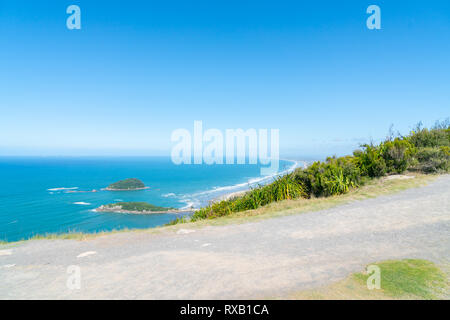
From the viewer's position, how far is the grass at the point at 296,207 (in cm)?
825

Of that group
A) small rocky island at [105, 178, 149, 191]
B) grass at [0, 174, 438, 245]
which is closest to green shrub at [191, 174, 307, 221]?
grass at [0, 174, 438, 245]

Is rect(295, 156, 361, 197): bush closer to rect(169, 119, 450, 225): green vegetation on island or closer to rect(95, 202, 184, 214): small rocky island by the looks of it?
rect(169, 119, 450, 225): green vegetation on island

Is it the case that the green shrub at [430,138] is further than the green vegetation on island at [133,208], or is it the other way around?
the green vegetation on island at [133,208]

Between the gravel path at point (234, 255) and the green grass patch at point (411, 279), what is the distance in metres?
0.36

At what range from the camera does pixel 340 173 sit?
11773 mm

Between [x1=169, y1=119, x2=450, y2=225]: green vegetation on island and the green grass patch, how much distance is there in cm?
718

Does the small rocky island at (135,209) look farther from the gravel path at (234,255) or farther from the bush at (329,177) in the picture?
the gravel path at (234,255)

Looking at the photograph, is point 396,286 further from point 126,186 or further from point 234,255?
point 126,186

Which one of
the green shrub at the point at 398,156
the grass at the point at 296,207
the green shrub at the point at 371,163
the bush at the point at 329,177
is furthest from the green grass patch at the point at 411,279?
the green shrub at the point at 398,156

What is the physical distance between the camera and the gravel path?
156 inches

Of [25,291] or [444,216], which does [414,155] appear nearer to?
[444,216]
